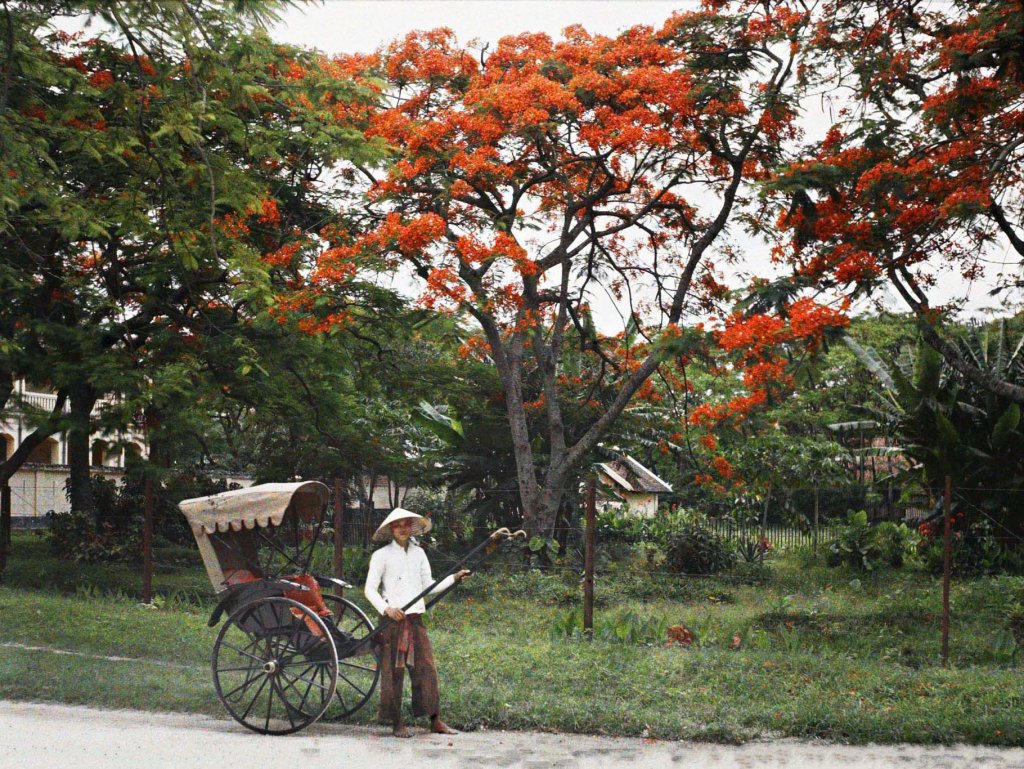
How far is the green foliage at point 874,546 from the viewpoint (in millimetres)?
18984

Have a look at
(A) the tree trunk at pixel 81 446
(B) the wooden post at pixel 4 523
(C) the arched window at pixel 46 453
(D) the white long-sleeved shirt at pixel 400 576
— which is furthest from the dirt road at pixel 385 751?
(C) the arched window at pixel 46 453

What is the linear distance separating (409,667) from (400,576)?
643mm

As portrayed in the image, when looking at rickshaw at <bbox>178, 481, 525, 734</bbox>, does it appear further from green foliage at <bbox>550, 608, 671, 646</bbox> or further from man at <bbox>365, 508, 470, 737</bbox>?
green foliage at <bbox>550, 608, 671, 646</bbox>

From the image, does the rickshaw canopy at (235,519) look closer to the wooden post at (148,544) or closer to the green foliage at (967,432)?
the wooden post at (148,544)

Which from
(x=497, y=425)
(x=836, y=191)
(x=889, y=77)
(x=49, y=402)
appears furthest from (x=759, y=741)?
(x=49, y=402)

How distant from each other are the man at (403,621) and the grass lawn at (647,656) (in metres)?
0.38

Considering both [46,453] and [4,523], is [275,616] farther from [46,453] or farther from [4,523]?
[46,453]

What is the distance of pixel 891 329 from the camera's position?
32.2 m

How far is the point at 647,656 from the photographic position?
1005cm

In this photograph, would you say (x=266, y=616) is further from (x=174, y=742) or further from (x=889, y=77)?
(x=889, y=77)

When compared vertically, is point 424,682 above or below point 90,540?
below

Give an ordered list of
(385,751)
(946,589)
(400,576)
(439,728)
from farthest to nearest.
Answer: (946,589)
(400,576)
(439,728)
(385,751)

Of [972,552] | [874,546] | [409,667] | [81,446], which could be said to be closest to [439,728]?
[409,667]

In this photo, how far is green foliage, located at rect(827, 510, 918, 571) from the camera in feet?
62.3
